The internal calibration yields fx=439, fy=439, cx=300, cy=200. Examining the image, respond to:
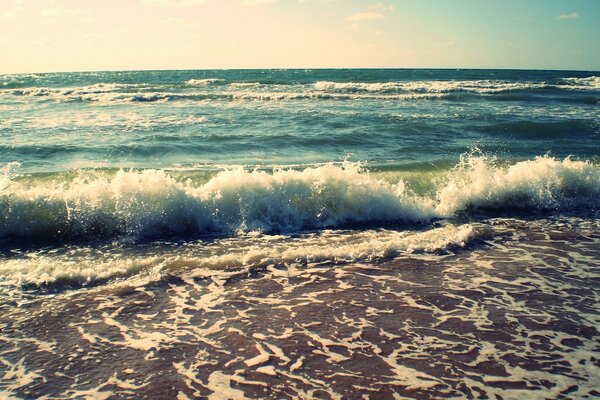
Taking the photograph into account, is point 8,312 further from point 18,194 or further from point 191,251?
point 18,194

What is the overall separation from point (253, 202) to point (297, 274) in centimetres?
316

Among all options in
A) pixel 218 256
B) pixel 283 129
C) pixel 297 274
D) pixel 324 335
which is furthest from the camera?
pixel 283 129

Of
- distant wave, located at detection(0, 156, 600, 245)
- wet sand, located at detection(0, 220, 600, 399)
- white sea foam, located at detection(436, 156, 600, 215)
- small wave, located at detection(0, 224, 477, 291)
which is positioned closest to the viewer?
wet sand, located at detection(0, 220, 600, 399)

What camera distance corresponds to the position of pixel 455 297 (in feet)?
20.4

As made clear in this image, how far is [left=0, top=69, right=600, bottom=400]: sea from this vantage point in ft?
15.2

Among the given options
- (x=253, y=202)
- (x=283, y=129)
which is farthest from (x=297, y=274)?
(x=283, y=129)

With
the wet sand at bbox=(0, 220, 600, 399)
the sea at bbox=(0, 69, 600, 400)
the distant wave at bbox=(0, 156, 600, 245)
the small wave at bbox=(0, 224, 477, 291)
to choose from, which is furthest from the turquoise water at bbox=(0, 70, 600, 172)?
the wet sand at bbox=(0, 220, 600, 399)

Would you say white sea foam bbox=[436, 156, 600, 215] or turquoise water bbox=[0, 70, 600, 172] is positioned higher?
turquoise water bbox=[0, 70, 600, 172]

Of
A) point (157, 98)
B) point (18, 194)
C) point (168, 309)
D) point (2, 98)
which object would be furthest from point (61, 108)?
point (168, 309)

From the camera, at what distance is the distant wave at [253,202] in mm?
9148

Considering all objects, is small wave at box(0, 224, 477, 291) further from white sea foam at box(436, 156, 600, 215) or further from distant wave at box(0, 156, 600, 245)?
white sea foam at box(436, 156, 600, 215)

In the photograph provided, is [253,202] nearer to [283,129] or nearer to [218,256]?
[218,256]

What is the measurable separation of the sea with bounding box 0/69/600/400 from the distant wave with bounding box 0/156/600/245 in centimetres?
4

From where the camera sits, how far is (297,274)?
7.06 meters
